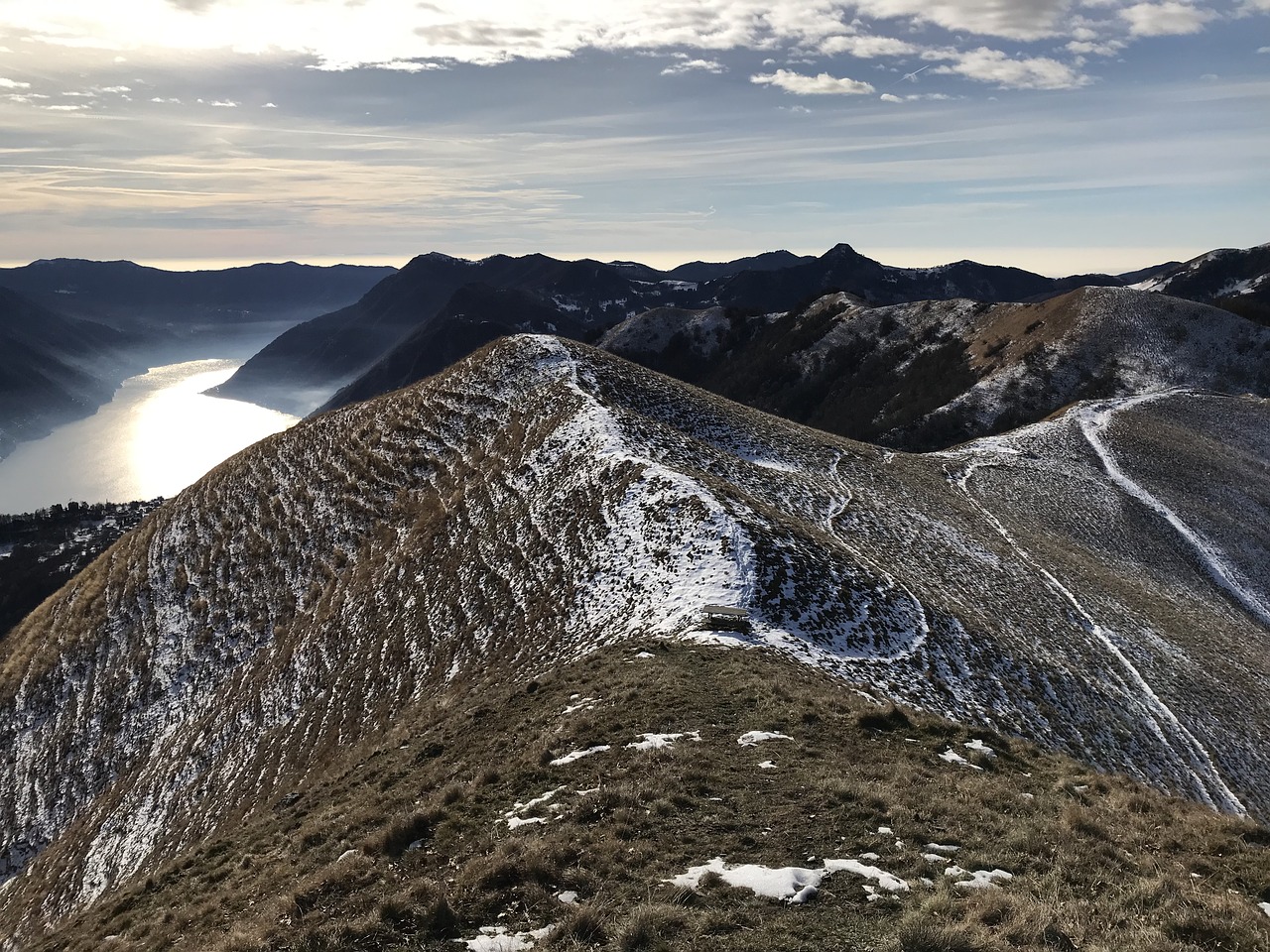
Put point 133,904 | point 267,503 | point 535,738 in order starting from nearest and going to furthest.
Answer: point 133,904 → point 535,738 → point 267,503

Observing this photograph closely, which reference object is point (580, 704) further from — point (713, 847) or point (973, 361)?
point (973, 361)

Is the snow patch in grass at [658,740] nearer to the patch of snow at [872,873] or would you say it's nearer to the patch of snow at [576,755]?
the patch of snow at [576,755]

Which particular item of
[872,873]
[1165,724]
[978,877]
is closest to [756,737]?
[872,873]

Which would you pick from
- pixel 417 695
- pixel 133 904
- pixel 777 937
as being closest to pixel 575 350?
pixel 417 695

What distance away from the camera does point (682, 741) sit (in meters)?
15.2

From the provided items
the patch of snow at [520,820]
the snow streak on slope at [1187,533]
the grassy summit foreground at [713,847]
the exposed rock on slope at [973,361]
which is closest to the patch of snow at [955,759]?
the grassy summit foreground at [713,847]

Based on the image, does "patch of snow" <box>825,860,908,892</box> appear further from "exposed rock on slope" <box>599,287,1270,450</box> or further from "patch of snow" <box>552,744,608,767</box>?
"exposed rock on slope" <box>599,287,1270,450</box>

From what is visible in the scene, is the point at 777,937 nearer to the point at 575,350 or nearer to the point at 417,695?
the point at 417,695

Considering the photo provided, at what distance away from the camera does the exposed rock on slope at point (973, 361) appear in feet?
324

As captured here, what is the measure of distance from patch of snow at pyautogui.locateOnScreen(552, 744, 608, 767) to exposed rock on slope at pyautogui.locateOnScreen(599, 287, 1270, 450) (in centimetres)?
9484

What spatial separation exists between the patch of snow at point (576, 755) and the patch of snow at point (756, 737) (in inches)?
116

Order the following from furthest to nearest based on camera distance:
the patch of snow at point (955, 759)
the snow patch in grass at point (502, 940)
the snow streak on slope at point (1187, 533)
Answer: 1. the snow streak on slope at point (1187, 533)
2. the patch of snow at point (955, 759)
3. the snow patch in grass at point (502, 940)

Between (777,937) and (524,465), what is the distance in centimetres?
3152

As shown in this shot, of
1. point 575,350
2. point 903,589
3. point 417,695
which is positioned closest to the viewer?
point 417,695
